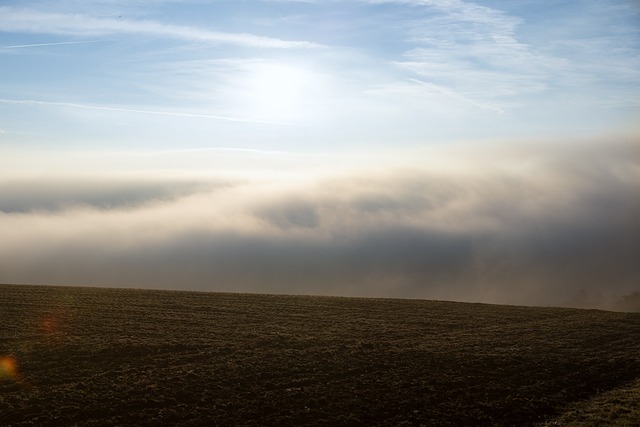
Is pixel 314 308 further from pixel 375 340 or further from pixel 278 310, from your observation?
pixel 375 340

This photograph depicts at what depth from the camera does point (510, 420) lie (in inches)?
851

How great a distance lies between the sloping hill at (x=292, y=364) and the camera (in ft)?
72.6

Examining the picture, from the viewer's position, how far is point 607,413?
2186 cm

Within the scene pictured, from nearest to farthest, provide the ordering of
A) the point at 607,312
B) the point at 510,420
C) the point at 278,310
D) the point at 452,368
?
the point at 510,420
the point at 452,368
the point at 278,310
the point at 607,312

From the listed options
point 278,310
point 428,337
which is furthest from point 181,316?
point 428,337

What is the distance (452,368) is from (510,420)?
264 inches

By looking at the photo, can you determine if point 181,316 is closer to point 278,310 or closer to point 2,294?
point 278,310

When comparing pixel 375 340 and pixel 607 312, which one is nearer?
pixel 375 340

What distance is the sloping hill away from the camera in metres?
22.1

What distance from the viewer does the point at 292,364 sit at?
2823 centimetres

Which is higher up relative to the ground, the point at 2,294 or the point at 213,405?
the point at 2,294

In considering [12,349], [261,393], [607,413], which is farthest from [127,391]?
[607,413]

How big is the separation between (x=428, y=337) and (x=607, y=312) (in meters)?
22.1

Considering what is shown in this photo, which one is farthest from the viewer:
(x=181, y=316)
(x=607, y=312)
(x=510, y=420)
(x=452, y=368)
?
(x=607, y=312)
